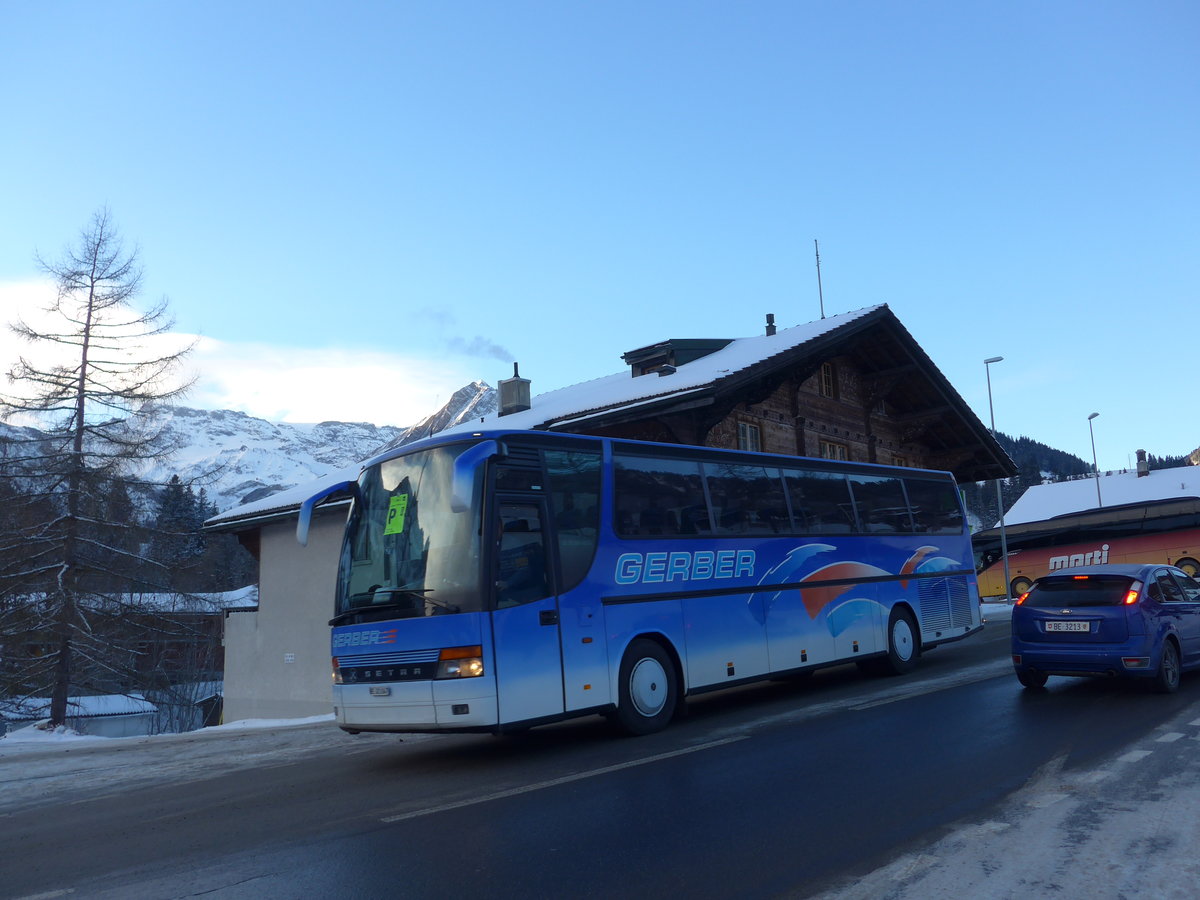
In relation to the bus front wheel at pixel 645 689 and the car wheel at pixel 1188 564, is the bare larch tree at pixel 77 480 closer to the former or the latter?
the bus front wheel at pixel 645 689

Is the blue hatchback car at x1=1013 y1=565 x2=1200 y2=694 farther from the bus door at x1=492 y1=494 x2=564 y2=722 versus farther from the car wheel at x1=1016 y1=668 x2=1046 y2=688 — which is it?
the bus door at x1=492 y1=494 x2=564 y2=722

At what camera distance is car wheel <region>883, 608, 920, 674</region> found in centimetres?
1472

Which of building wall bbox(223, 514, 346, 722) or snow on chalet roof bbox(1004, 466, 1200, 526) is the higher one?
snow on chalet roof bbox(1004, 466, 1200, 526)

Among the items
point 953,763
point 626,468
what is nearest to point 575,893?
point 953,763

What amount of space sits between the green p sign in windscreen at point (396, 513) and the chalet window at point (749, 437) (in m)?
14.2

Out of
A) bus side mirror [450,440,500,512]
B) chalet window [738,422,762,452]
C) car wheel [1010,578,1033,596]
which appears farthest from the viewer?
car wheel [1010,578,1033,596]

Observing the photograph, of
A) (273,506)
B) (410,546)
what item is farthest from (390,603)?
(273,506)

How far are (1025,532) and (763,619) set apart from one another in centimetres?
3913

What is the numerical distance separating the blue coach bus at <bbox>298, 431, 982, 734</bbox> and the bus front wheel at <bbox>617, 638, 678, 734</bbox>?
0.8 inches

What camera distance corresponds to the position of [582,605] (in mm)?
9547

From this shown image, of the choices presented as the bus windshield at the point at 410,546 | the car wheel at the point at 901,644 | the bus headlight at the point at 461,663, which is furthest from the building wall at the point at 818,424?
the bus headlight at the point at 461,663

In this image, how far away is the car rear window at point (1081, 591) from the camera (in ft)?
36.3

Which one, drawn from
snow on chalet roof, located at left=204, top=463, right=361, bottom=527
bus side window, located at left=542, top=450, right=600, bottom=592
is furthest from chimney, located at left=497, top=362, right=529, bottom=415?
bus side window, located at left=542, top=450, right=600, bottom=592

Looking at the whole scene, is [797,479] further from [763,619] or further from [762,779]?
[762,779]
